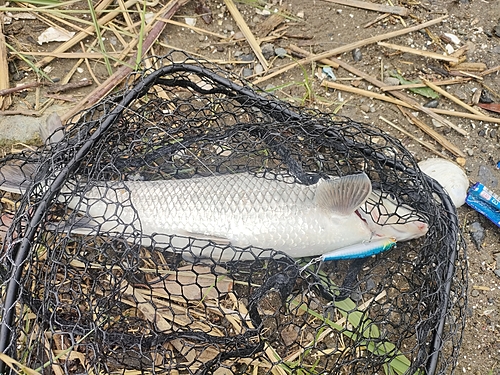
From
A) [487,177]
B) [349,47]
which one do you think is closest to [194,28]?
[349,47]

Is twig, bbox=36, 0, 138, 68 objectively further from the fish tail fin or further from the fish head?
the fish head

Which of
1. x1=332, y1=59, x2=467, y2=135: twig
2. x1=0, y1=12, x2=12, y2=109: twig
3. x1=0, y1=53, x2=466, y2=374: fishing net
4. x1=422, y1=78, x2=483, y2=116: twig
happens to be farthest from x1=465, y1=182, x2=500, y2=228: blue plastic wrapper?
x1=0, y1=12, x2=12, y2=109: twig

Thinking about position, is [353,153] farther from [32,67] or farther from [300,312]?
[32,67]

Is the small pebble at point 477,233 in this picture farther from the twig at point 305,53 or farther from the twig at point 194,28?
the twig at point 194,28

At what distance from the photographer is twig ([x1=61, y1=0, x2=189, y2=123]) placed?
3453mm

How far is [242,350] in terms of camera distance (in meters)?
2.61

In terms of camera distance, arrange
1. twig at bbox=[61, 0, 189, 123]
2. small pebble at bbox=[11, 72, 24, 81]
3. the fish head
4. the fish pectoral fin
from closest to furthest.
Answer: the fish pectoral fin
the fish head
twig at bbox=[61, 0, 189, 123]
small pebble at bbox=[11, 72, 24, 81]

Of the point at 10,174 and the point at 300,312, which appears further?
the point at 300,312

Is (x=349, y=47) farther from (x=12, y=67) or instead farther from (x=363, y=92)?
(x=12, y=67)

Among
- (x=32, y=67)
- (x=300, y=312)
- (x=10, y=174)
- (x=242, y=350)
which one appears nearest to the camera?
(x=242, y=350)

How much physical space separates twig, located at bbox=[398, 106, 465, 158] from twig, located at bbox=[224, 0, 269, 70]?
100 cm

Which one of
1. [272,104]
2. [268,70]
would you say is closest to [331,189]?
[272,104]

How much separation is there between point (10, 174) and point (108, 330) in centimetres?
98

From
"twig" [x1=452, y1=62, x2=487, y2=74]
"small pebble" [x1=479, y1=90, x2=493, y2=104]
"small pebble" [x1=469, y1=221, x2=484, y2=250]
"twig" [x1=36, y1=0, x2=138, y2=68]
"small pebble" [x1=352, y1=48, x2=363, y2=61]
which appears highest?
"twig" [x1=36, y1=0, x2=138, y2=68]
